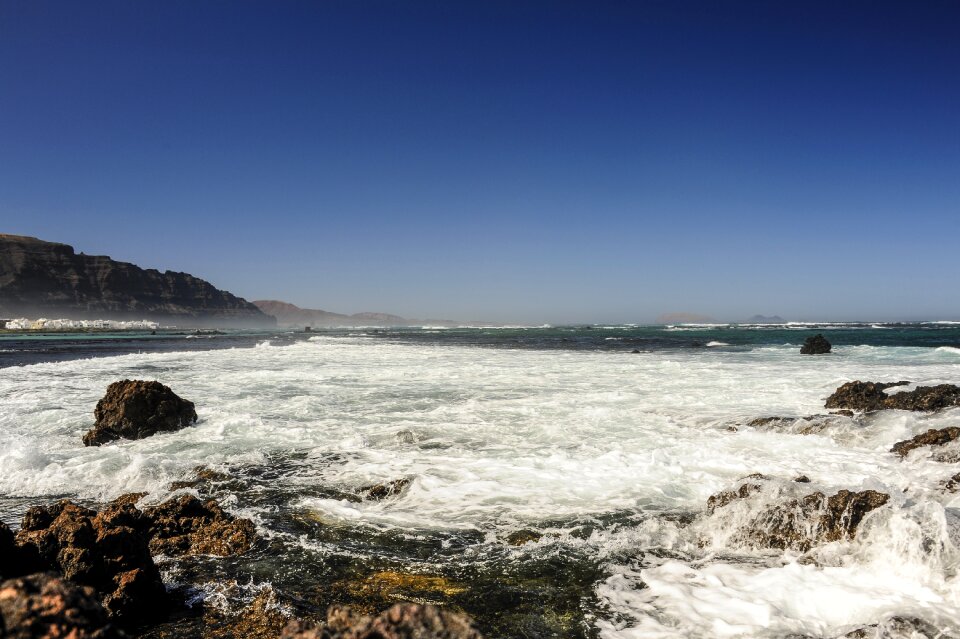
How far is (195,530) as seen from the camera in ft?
18.0

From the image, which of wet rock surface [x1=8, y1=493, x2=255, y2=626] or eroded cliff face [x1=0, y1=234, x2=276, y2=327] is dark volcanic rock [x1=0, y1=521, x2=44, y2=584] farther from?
eroded cliff face [x1=0, y1=234, x2=276, y2=327]

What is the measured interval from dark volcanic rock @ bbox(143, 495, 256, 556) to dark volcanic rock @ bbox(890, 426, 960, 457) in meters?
10.4

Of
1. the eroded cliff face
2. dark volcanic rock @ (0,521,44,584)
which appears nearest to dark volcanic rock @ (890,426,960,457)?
dark volcanic rock @ (0,521,44,584)

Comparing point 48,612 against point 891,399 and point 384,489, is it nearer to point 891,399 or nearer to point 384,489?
point 384,489

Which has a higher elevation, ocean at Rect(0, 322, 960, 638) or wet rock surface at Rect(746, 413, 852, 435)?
wet rock surface at Rect(746, 413, 852, 435)

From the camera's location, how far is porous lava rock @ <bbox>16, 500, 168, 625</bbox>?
3.81m

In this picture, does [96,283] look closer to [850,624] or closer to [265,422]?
[265,422]

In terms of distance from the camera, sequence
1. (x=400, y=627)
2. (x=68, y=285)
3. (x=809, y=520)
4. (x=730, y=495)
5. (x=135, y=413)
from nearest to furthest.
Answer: (x=400, y=627) → (x=809, y=520) → (x=730, y=495) → (x=135, y=413) → (x=68, y=285)

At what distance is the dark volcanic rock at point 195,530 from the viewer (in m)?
5.08

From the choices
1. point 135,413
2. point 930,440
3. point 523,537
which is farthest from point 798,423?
point 135,413

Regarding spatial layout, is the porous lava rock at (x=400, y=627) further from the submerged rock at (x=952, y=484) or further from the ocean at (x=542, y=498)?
the submerged rock at (x=952, y=484)

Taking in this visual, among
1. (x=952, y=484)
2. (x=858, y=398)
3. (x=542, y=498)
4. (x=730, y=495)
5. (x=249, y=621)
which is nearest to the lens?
(x=249, y=621)

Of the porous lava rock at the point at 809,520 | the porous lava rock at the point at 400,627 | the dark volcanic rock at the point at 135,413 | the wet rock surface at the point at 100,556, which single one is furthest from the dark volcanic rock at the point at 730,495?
the dark volcanic rock at the point at 135,413

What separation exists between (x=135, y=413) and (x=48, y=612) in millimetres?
10672
